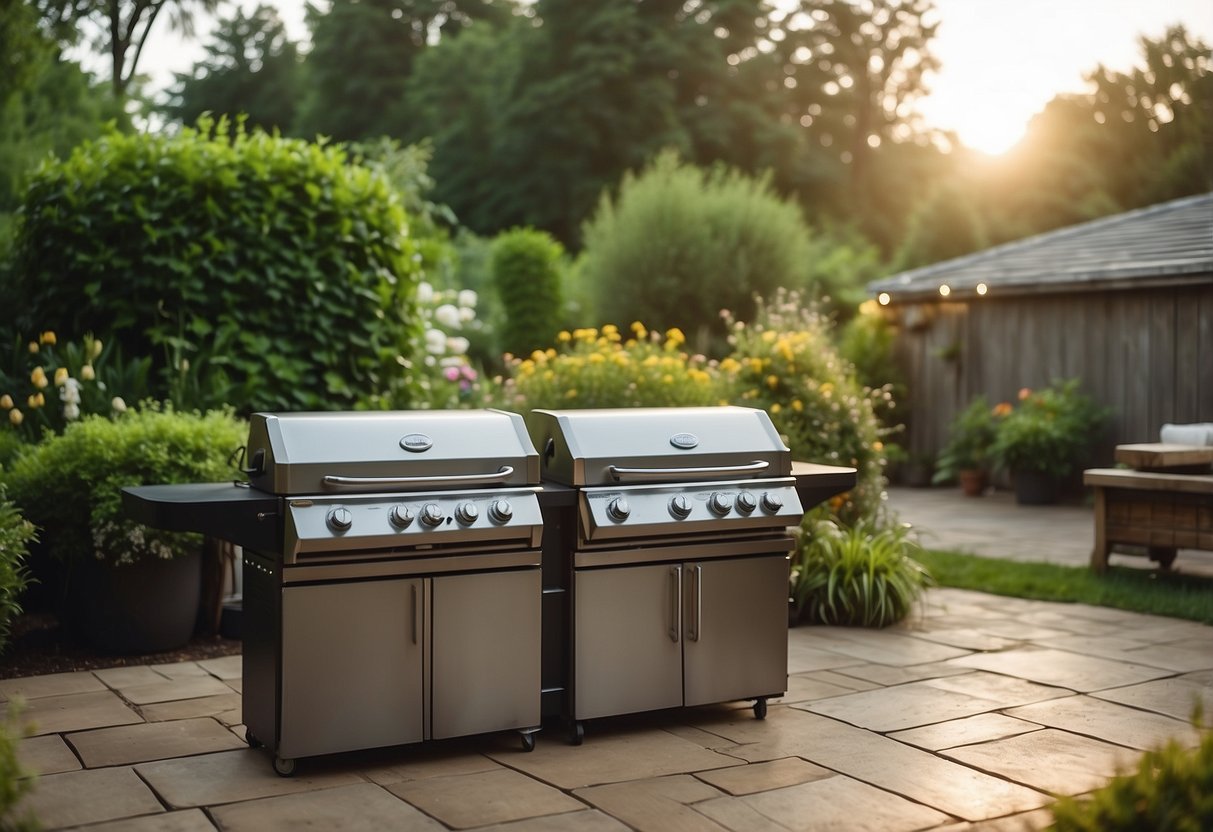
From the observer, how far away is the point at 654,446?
4.06 metres

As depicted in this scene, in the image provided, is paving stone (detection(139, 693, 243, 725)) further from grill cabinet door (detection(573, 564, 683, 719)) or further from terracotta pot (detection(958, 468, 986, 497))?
terracotta pot (detection(958, 468, 986, 497))

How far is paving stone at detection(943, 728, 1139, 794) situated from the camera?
3.52 meters

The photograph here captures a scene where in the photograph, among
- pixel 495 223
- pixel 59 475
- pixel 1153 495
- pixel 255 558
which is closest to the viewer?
pixel 255 558

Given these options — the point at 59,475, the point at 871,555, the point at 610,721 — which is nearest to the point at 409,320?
the point at 59,475

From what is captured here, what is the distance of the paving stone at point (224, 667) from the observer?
481 centimetres

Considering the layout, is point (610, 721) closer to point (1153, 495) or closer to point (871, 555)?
point (871, 555)

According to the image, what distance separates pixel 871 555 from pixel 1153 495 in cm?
214

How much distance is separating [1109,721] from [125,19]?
1890 cm

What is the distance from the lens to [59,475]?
5.07 metres

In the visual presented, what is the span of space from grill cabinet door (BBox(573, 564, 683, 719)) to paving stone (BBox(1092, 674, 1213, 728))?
5.83 ft

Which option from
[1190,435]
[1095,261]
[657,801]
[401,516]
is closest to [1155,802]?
[657,801]

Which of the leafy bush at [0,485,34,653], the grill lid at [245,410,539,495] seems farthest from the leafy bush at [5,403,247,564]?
the grill lid at [245,410,539,495]

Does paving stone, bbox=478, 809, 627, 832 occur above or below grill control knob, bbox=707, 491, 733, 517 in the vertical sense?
below

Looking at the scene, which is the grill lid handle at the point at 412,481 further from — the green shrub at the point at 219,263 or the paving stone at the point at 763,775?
the green shrub at the point at 219,263
